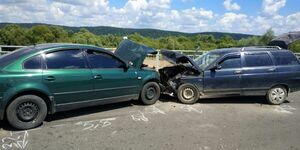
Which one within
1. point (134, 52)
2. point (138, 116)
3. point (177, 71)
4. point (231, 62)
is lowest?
point (138, 116)

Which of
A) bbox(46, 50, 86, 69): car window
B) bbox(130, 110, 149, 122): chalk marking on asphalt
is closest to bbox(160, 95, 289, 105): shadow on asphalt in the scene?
bbox(130, 110, 149, 122): chalk marking on asphalt

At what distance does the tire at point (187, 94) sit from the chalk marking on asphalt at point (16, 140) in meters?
4.12

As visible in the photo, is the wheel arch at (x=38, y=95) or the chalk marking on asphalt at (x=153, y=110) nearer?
the wheel arch at (x=38, y=95)

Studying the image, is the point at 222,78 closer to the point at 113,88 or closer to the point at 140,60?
the point at 140,60

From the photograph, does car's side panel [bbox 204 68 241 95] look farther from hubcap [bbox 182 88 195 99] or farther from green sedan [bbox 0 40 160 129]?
green sedan [bbox 0 40 160 129]

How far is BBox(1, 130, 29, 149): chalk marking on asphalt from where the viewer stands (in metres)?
4.69

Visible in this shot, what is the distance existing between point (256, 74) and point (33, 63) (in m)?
5.59

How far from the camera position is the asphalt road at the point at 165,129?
16.1ft

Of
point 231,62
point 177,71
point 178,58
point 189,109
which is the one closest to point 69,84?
point 189,109

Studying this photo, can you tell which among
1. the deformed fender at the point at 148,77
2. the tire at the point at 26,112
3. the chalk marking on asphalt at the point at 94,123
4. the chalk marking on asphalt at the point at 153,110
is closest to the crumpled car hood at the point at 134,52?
the deformed fender at the point at 148,77

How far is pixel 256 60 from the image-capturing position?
27.2 ft

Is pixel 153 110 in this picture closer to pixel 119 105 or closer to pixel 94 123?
pixel 119 105

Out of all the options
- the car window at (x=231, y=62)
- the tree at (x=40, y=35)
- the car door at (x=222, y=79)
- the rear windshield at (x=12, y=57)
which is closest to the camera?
the rear windshield at (x=12, y=57)

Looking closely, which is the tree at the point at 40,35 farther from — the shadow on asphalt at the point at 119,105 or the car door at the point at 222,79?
the car door at the point at 222,79
